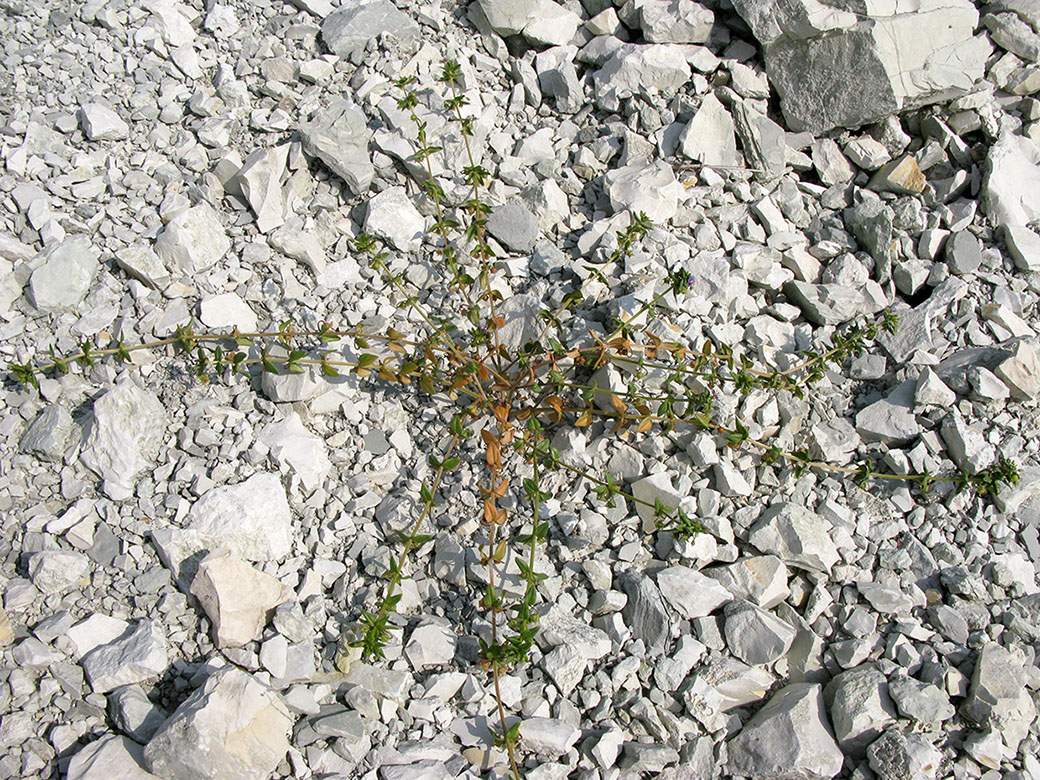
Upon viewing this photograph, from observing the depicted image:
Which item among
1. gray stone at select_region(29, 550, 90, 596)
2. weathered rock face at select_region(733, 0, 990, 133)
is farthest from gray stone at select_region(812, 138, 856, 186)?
gray stone at select_region(29, 550, 90, 596)

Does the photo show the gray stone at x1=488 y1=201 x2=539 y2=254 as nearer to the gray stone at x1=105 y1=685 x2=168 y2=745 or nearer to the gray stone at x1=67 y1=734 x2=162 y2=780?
the gray stone at x1=105 y1=685 x2=168 y2=745

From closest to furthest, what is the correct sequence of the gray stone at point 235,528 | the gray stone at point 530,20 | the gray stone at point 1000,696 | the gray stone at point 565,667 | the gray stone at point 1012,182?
the gray stone at point 1000,696
the gray stone at point 565,667
the gray stone at point 235,528
the gray stone at point 1012,182
the gray stone at point 530,20

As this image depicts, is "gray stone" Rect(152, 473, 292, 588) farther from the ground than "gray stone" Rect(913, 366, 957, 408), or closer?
closer

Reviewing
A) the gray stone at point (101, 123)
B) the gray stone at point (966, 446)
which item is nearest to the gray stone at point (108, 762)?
the gray stone at point (101, 123)

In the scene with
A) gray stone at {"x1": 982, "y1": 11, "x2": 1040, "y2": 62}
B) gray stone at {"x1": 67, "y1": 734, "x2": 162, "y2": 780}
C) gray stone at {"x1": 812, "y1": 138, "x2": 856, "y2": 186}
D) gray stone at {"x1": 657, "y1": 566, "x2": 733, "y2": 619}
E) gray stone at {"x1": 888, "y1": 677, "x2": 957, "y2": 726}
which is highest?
gray stone at {"x1": 982, "y1": 11, "x2": 1040, "y2": 62}

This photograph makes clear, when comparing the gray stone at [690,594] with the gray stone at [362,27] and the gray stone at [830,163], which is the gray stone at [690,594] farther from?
the gray stone at [362,27]

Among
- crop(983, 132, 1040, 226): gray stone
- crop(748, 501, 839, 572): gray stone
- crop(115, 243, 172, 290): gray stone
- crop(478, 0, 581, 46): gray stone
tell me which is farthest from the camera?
crop(478, 0, 581, 46): gray stone

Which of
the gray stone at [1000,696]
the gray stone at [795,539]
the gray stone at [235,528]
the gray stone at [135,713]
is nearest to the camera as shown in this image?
the gray stone at [135,713]

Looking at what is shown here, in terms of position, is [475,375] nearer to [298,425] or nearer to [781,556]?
[298,425]
